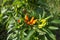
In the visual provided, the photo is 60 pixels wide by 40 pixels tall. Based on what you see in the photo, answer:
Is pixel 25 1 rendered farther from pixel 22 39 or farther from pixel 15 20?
pixel 22 39

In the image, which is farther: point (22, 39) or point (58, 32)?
point (58, 32)

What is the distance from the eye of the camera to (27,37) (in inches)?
97.3

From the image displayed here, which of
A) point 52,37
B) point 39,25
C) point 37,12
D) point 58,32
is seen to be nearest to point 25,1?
point 37,12

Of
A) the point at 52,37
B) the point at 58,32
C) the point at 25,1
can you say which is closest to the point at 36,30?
the point at 52,37

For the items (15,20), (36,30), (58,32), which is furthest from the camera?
(58,32)

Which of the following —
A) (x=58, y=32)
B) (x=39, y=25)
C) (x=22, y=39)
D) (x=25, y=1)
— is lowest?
(x=58, y=32)

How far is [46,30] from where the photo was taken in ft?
8.08

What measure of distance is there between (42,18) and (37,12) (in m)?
0.16

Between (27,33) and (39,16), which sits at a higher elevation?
(39,16)

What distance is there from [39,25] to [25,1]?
0.42 metres

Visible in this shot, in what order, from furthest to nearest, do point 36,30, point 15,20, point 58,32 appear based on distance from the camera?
point 58,32, point 15,20, point 36,30

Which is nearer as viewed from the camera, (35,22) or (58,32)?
(35,22)

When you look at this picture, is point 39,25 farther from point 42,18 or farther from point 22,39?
point 22,39

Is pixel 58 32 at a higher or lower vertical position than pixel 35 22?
lower
